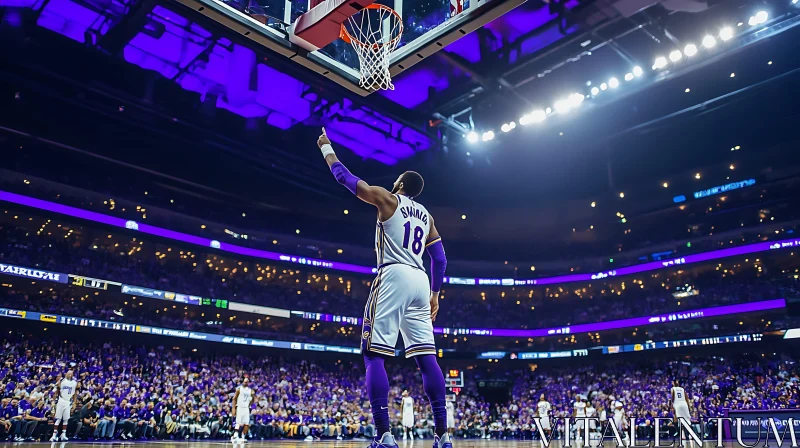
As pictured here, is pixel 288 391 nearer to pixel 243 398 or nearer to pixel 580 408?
pixel 580 408

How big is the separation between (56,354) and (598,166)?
30.8 meters

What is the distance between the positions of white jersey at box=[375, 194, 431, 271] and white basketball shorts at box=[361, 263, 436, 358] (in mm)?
81

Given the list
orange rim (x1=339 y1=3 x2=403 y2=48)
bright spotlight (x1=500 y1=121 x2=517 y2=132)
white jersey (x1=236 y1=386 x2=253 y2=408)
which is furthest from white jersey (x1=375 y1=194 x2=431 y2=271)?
bright spotlight (x1=500 y1=121 x2=517 y2=132)

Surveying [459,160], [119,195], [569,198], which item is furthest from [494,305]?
[119,195]

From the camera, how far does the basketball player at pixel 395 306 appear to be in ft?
14.8

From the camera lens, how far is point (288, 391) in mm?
28234

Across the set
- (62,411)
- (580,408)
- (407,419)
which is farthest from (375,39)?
(407,419)

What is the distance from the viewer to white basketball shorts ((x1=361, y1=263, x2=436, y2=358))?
15.1ft

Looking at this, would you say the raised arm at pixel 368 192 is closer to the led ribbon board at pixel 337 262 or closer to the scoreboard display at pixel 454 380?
the led ribbon board at pixel 337 262

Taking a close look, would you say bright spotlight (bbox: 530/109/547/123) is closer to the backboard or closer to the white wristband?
the backboard

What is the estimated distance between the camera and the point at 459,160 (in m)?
25.3

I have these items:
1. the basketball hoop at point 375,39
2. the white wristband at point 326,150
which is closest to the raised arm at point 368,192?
the white wristband at point 326,150

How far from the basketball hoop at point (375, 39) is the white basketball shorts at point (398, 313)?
158 inches

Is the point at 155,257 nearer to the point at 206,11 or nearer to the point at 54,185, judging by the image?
the point at 54,185
